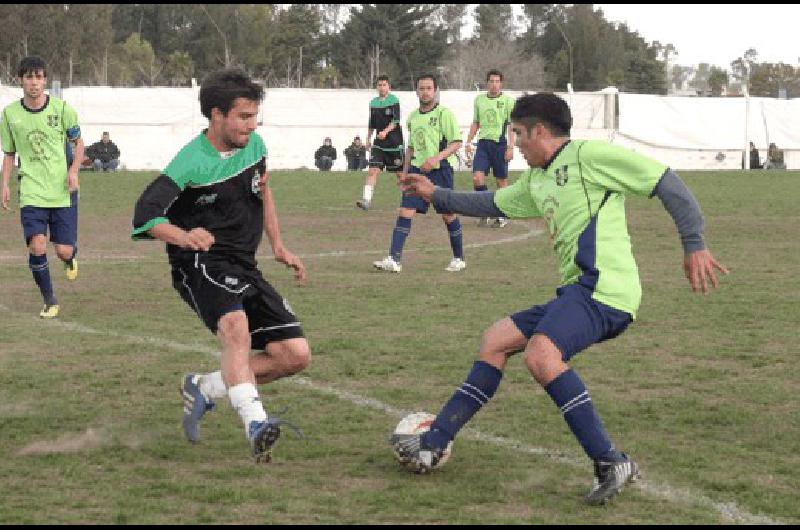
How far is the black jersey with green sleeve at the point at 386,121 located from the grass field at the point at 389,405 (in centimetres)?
775

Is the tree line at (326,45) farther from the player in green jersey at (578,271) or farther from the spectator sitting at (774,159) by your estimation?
the player in green jersey at (578,271)

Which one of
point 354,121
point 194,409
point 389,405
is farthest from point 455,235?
point 354,121

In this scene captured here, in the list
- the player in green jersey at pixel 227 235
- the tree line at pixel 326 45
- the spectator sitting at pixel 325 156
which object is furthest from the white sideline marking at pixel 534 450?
the tree line at pixel 326 45

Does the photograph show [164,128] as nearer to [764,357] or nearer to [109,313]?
[109,313]

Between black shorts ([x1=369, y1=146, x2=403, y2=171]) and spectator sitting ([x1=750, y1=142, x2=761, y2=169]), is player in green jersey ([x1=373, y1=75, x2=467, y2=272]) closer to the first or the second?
black shorts ([x1=369, y1=146, x2=403, y2=171])

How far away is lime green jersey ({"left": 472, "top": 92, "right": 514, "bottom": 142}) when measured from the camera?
20.4m

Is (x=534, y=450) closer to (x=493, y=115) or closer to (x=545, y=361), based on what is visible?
(x=545, y=361)

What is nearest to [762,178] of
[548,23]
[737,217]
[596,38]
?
[737,217]

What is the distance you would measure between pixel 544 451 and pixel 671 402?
1526 millimetres

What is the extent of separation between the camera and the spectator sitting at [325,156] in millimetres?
39812

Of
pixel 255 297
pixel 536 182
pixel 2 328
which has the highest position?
pixel 536 182

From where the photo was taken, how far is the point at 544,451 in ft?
22.7

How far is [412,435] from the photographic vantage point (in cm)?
653

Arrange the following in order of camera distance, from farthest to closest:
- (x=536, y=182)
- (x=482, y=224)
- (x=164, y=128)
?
(x=164, y=128) < (x=482, y=224) < (x=536, y=182)
